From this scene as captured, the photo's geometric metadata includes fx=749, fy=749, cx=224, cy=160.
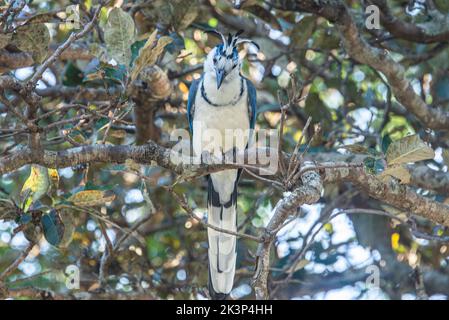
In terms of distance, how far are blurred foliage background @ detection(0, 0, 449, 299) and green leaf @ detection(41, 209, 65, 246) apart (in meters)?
0.77

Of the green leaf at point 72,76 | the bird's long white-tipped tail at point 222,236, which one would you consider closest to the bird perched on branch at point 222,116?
the bird's long white-tipped tail at point 222,236

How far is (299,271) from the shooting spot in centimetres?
493

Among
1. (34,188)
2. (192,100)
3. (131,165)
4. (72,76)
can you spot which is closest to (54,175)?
(34,188)

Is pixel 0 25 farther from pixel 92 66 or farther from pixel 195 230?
pixel 195 230

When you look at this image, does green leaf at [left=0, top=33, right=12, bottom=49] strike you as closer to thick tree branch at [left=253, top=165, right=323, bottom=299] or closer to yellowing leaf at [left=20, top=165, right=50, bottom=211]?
yellowing leaf at [left=20, top=165, right=50, bottom=211]

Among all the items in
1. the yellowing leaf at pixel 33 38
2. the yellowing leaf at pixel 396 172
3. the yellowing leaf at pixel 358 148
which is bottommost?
the yellowing leaf at pixel 396 172

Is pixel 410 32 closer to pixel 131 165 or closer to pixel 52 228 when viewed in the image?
pixel 131 165

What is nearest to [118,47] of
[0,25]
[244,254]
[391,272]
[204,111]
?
[0,25]

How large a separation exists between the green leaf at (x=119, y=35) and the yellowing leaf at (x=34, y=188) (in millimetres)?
616

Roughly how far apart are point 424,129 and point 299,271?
122cm

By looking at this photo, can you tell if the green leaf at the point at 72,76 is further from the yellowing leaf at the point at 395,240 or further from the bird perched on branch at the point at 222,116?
the yellowing leaf at the point at 395,240

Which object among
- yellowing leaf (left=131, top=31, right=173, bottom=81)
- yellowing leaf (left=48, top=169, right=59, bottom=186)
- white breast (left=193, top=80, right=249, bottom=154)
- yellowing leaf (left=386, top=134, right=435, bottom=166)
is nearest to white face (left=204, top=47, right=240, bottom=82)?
white breast (left=193, top=80, right=249, bottom=154)

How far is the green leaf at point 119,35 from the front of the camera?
132 inches

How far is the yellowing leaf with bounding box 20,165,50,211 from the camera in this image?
327 cm
